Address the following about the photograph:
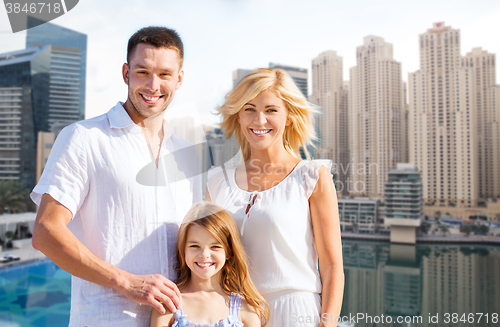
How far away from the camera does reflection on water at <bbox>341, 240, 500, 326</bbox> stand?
41.1ft

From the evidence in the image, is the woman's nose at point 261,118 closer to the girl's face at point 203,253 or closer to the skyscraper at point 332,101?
the girl's face at point 203,253

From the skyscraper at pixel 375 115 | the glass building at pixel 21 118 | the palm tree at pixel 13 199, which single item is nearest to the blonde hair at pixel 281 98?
the palm tree at pixel 13 199

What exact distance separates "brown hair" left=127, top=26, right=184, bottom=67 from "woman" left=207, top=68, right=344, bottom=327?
23 cm

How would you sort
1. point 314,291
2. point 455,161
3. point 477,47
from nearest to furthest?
1. point 314,291
2. point 455,161
3. point 477,47

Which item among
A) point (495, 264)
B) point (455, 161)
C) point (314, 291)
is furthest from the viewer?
point (455, 161)

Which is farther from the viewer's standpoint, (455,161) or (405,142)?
(405,142)

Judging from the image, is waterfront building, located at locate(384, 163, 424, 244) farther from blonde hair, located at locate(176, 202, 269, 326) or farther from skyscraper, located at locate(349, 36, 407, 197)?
blonde hair, located at locate(176, 202, 269, 326)

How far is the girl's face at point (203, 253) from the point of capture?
2.70 feet

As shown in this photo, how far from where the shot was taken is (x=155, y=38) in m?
0.78

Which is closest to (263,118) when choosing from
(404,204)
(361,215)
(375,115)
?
(404,204)

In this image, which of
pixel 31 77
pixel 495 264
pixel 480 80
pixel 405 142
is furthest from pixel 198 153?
pixel 480 80

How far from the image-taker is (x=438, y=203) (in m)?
22.9

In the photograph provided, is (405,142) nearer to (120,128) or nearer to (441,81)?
(441,81)

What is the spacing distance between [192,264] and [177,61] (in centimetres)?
48
